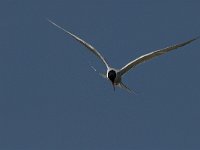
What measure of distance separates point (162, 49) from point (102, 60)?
5838mm

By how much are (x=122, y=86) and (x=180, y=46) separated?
19.4 ft

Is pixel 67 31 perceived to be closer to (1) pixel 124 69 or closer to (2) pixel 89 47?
(2) pixel 89 47

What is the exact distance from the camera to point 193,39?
7212 cm

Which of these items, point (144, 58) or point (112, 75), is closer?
point (112, 75)

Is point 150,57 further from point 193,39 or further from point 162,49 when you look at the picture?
point 193,39

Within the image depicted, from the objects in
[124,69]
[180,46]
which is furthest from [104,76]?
[180,46]

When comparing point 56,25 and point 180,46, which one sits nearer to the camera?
point 180,46

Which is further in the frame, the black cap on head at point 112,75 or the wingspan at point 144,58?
the black cap on head at point 112,75

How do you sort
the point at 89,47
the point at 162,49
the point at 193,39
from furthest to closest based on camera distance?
the point at 89,47 < the point at 162,49 < the point at 193,39

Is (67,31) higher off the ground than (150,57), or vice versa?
(67,31)

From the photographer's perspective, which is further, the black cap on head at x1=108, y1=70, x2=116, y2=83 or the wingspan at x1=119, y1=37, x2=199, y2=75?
the black cap on head at x1=108, y1=70, x2=116, y2=83

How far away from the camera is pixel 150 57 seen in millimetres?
78250

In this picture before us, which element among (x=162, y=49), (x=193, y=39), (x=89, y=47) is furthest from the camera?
(x=89, y=47)

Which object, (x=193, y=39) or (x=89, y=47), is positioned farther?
(x=89, y=47)
